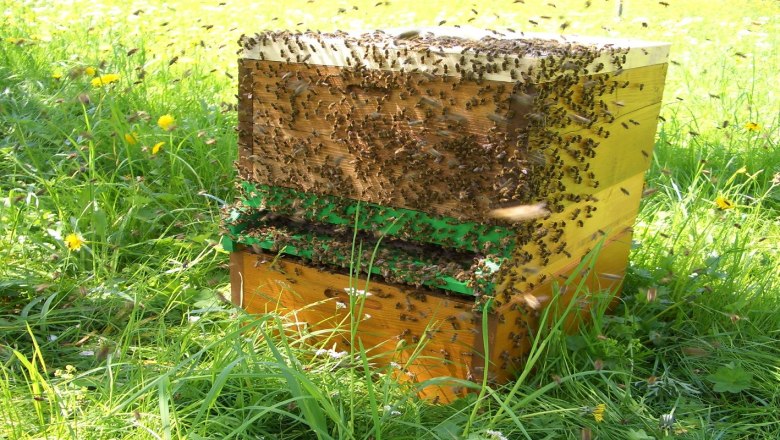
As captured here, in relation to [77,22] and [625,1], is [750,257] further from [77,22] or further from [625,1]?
[625,1]

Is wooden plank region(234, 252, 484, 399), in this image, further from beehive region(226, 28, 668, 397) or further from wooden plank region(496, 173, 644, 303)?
wooden plank region(496, 173, 644, 303)

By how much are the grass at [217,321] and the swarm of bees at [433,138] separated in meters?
0.31

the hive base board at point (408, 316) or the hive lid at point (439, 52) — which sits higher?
the hive lid at point (439, 52)

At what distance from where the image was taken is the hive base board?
2.18 m

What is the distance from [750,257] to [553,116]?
1477mm

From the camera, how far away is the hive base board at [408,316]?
2182 millimetres

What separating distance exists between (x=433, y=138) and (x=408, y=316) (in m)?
0.52

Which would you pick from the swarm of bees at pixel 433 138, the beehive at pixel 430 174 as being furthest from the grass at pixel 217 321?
the swarm of bees at pixel 433 138

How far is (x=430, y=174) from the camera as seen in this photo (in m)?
2.18

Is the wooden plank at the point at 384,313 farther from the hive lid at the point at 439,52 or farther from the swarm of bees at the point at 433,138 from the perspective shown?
the hive lid at the point at 439,52

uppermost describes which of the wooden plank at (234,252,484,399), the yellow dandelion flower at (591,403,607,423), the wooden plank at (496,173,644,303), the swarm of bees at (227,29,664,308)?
the swarm of bees at (227,29,664,308)

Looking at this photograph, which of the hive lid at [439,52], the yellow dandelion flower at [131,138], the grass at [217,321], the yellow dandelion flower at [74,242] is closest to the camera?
the grass at [217,321]

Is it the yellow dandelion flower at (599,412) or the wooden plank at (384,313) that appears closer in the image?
the yellow dandelion flower at (599,412)

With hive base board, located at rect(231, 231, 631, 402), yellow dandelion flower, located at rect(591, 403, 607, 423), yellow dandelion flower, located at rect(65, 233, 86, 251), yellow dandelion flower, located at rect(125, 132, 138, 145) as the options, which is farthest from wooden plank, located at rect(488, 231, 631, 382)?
yellow dandelion flower, located at rect(125, 132, 138, 145)
